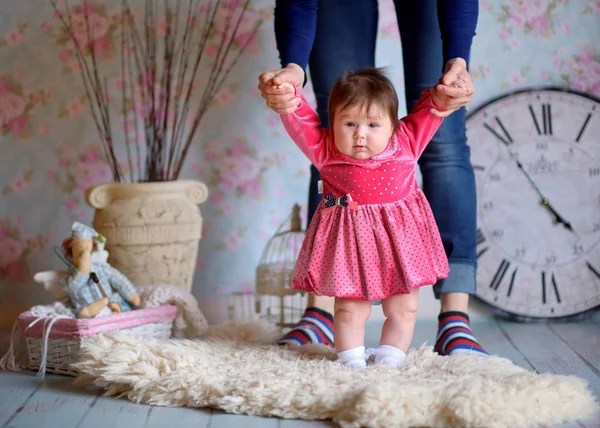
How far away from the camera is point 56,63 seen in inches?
83.4

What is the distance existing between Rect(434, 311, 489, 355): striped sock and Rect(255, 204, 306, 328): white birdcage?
472 millimetres

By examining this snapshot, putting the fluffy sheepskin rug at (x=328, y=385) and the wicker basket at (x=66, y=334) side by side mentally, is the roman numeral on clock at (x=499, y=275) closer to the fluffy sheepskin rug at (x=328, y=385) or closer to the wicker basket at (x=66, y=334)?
the fluffy sheepskin rug at (x=328, y=385)

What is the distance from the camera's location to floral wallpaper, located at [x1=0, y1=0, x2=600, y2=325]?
211 cm

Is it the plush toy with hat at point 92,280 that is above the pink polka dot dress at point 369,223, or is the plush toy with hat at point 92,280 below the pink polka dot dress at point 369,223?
below

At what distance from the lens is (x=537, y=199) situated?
6.83 ft

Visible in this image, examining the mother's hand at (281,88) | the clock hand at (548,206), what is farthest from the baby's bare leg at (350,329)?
the clock hand at (548,206)

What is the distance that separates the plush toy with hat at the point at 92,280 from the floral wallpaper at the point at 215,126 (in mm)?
462

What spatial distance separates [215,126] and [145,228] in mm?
424

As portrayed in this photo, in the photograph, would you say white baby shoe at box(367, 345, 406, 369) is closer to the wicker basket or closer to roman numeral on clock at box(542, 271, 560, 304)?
the wicker basket

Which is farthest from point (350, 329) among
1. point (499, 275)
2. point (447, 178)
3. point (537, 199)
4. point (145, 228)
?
point (537, 199)

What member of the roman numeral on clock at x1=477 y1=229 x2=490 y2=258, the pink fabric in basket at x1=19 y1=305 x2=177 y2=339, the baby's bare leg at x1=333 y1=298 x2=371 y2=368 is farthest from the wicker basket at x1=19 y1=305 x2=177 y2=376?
the roman numeral on clock at x1=477 y1=229 x2=490 y2=258

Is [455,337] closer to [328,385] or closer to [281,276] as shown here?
[328,385]

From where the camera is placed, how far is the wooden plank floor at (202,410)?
1.24 meters

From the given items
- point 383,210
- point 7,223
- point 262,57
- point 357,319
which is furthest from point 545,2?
point 7,223
